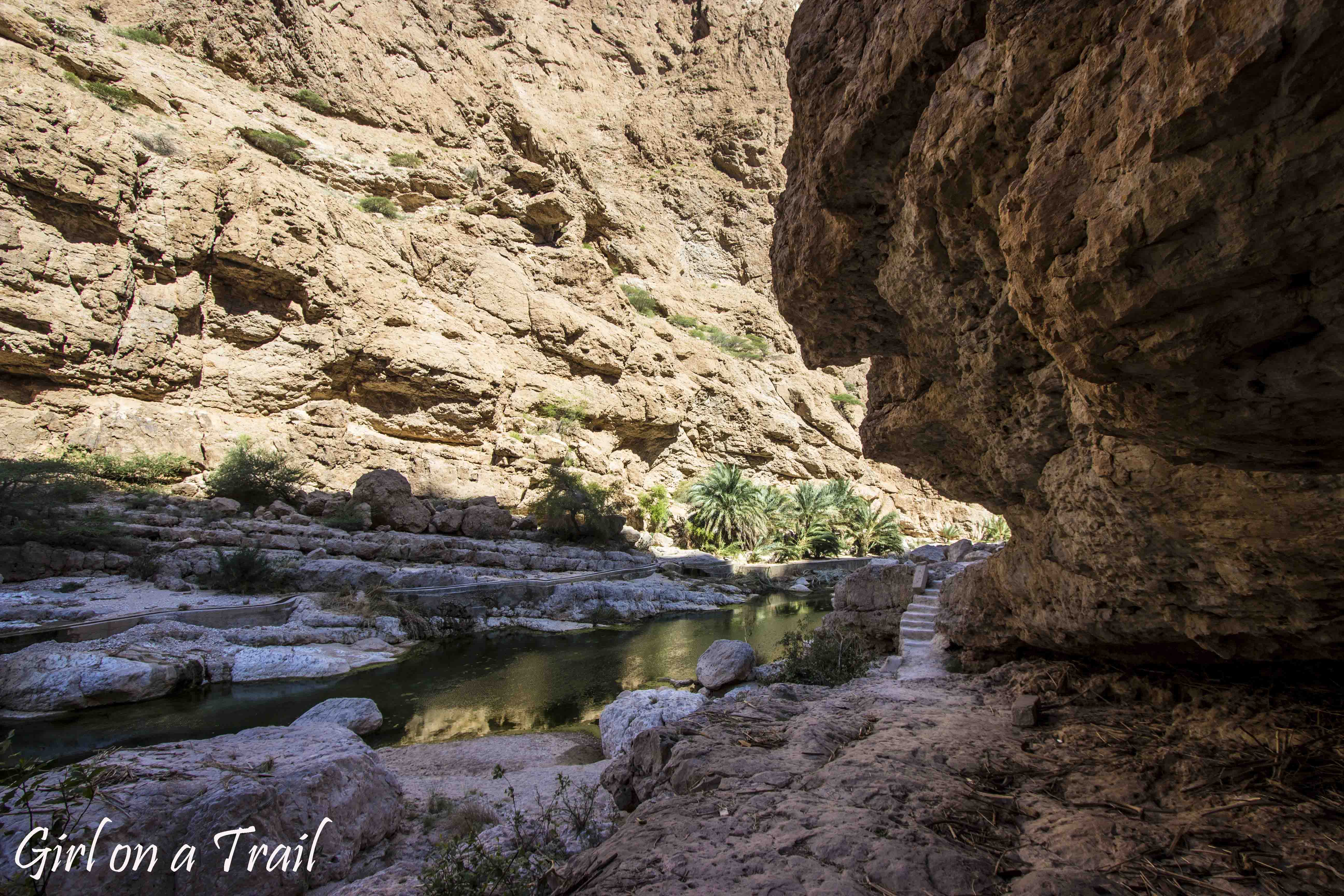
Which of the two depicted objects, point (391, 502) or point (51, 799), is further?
point (391, 502)

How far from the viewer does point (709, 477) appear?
93.6 ft

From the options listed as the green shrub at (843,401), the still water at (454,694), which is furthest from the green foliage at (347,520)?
the green shrub at (843,401)

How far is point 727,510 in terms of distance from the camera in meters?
27.5

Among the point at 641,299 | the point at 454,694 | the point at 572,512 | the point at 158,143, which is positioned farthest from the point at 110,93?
the point at 454,694

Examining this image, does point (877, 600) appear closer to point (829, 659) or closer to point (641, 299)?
point (829, 659)

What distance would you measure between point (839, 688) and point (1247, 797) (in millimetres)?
3009

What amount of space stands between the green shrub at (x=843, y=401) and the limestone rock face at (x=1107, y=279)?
3539 cm

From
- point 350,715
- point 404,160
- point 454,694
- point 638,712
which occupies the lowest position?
point 454,694

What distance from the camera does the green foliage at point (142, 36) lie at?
23.9m

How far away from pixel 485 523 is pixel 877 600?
14.7m

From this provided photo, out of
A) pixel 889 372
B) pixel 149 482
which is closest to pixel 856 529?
pixel 889 372

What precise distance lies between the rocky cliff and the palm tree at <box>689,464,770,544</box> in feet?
13.6

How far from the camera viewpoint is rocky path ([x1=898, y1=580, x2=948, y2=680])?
17.4 ft

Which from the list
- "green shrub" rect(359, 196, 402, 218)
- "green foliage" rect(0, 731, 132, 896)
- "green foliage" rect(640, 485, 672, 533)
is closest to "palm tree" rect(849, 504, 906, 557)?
"green foliage" rect(640, 485, 672, 533)
